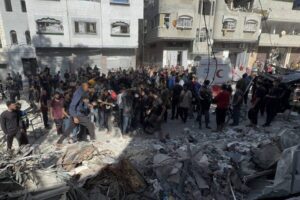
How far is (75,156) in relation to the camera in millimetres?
5605

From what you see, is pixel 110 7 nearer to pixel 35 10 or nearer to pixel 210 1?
pixel 35 10

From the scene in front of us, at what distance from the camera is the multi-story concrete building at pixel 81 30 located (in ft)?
63.3

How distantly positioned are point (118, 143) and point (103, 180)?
2.54m

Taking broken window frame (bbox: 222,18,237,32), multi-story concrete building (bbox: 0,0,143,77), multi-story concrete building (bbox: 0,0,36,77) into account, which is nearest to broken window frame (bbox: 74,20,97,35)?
multi-story concrete building (bbox: 0,0,143,77)

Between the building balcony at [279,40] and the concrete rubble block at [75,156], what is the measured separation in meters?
27.5

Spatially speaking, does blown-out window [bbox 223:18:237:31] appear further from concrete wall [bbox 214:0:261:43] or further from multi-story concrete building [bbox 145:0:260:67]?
concrete wall [bbox 214:0:261:43]

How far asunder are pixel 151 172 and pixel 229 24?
958 inches

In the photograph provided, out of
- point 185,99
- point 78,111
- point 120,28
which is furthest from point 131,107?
point 120,28

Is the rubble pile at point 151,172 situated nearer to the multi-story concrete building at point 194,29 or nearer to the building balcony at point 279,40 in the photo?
the multi-story concrete building at point 194,29

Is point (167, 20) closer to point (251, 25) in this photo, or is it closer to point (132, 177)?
point (251, 25)

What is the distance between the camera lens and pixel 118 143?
734 centimetres

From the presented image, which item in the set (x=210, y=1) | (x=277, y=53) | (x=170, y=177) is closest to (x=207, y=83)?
(x=170, y=177)

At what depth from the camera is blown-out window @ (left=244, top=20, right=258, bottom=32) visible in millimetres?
26047

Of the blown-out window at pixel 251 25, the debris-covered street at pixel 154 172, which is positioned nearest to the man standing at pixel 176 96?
the debris-covered street at pixel 154 172
